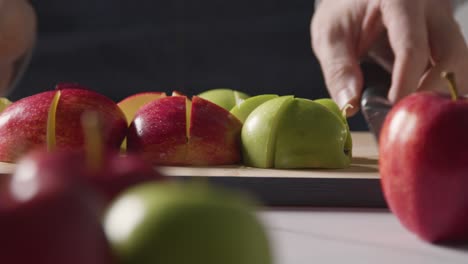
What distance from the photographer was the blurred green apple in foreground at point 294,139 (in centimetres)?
101

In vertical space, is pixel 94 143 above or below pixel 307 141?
above

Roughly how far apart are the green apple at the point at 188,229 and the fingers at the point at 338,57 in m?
1.11

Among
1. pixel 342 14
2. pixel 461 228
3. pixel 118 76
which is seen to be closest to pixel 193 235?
pixel 461 228

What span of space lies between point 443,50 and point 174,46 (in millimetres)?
1719

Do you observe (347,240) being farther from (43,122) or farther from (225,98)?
(225,98)

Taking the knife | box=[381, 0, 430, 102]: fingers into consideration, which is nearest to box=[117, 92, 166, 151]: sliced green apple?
the knife

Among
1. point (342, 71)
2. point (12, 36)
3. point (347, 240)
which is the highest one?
point (347, 240)

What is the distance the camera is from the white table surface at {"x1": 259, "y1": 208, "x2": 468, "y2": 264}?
62 cm

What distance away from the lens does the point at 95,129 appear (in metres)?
0.39

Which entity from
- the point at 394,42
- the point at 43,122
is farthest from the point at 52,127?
the point at 394,42

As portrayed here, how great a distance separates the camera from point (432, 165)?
647mm

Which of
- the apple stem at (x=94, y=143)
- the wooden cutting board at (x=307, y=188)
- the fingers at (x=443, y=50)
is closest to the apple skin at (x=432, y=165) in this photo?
the wooden cutting board at (x=307, y=188)

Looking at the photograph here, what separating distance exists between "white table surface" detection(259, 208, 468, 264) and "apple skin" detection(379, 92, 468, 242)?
0.03 metres

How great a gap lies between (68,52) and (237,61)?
69 centimetres
